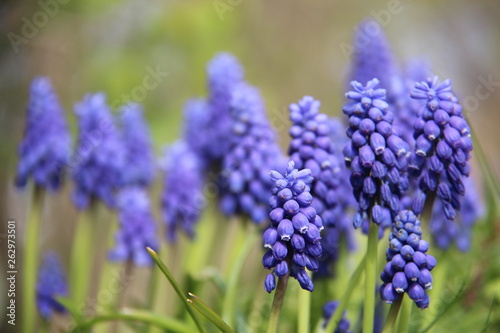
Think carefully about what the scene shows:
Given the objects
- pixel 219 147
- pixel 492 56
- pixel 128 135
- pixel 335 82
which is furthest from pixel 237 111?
pixel 492 56

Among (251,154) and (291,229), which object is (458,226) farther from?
(291,229)

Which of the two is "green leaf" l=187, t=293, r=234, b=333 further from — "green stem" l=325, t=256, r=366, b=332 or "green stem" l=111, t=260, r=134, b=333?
"green stem" l=111, t=260, r=134, b=333

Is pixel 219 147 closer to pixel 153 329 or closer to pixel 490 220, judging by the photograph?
pixel 153 329

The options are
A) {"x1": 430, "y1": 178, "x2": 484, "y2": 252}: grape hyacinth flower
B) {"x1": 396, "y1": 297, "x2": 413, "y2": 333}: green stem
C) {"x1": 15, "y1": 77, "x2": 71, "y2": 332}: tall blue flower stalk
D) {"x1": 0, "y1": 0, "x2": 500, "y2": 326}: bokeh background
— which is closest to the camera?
{"x1": 396, "y1": 297, "x2": 413, "y2": 333}: green stem

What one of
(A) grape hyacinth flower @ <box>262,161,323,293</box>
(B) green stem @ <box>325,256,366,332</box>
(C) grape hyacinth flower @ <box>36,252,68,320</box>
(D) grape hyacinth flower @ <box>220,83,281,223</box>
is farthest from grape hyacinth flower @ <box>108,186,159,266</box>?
(A) grape hyacinth flower @ <box>262,161,323,293</box>

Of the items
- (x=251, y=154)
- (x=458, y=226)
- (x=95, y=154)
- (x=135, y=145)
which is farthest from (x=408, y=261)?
(x=135, y=145)

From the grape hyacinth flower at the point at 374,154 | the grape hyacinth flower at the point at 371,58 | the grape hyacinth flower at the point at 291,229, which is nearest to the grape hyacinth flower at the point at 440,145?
the grape hyacinth flower at the point at 374,154

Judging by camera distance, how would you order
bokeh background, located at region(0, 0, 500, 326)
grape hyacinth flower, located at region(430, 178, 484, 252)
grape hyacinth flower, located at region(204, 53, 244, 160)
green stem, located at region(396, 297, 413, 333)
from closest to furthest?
green stem, located at region(396, 297, 413, 333) → grape hyacinth flower, located at region(430, 178, 484, 252) → grape hyacinth flower, located at region(204, 53, 244, 160) → bokeh background, located at region(0, 0, 500, 326)
